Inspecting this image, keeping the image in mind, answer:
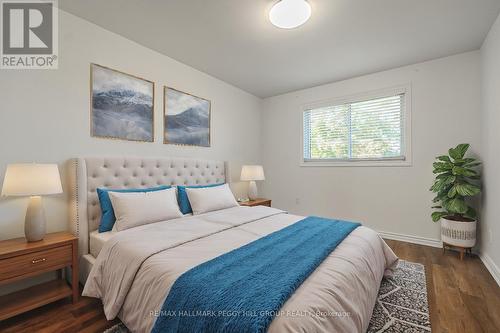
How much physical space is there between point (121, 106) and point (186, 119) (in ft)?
2.95

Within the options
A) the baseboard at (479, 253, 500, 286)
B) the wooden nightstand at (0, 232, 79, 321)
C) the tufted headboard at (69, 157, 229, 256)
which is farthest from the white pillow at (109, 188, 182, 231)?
the baseboard at (479, 253, 500, 286)

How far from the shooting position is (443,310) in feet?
5.88

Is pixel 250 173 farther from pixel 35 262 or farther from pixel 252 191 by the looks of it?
pixel 35 262

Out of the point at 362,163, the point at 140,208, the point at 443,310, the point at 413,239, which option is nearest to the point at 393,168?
the point at 362,163

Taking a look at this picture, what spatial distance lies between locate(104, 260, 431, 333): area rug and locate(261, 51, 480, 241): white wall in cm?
121

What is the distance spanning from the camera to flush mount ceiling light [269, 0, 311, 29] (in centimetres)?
200

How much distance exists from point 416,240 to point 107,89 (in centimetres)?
440

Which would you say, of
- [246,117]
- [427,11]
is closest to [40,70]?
[246,117]

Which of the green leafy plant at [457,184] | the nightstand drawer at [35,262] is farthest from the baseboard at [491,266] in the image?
the nightstand drawer at [35,262]

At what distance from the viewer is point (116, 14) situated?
2221 millimetres

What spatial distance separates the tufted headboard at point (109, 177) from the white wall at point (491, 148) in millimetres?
3362

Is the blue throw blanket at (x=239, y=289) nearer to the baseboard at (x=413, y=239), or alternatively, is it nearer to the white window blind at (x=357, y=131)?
the baseboard at (x=413, y=239)

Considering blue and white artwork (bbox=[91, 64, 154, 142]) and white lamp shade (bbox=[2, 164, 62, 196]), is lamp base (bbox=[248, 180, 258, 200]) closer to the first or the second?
blue and white artwork (bbox=[91, 64, 154, 142])

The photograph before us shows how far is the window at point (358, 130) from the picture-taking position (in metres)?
3.45
